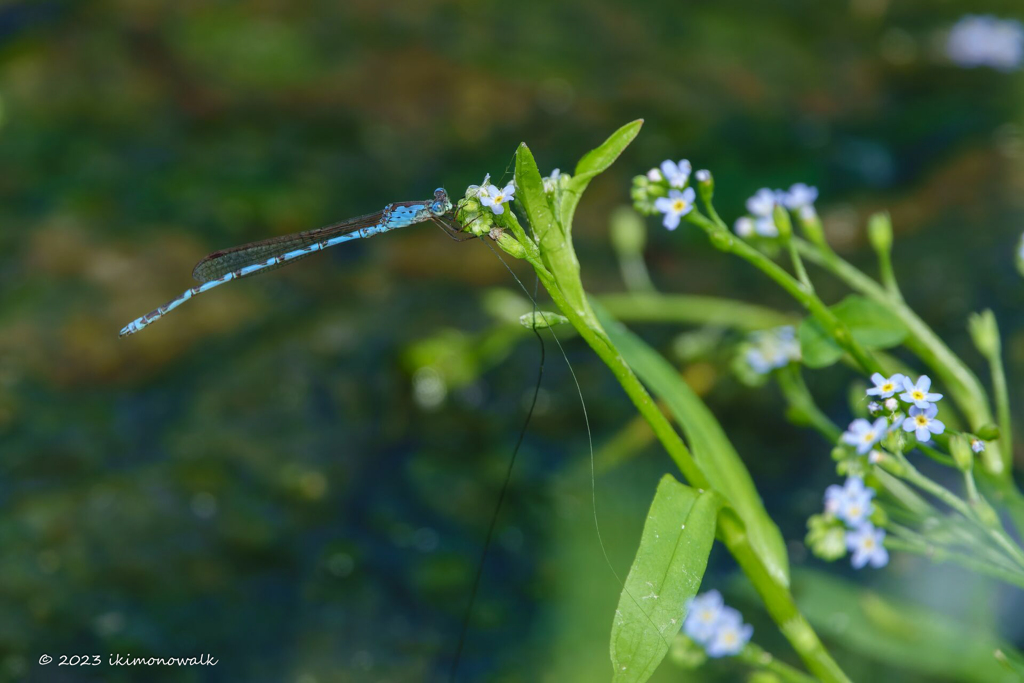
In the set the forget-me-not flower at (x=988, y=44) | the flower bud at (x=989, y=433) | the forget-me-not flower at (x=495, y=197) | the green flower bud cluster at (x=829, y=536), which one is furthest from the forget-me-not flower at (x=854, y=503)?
the forget-me-not flower at (x=988, y=44)

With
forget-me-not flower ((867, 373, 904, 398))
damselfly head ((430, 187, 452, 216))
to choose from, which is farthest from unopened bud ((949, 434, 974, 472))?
damselfly head ((430, 187, 452, 216))

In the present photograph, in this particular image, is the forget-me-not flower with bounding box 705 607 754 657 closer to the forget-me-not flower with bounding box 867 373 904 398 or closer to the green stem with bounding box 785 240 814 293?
the forget-me-not flower with bounding box 867 373 904 398

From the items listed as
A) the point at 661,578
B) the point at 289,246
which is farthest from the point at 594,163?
the point at 289,246

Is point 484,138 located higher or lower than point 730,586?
higher

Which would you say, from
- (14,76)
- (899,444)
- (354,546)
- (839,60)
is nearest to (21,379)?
(354,546)

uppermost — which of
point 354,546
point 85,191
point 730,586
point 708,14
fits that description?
point 708,14

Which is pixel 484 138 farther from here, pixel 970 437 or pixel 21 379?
pixel 970 437

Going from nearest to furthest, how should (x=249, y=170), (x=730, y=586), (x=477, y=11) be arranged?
(x=730, y=586)
(x=249, y=170)
(x=477, y=11)
